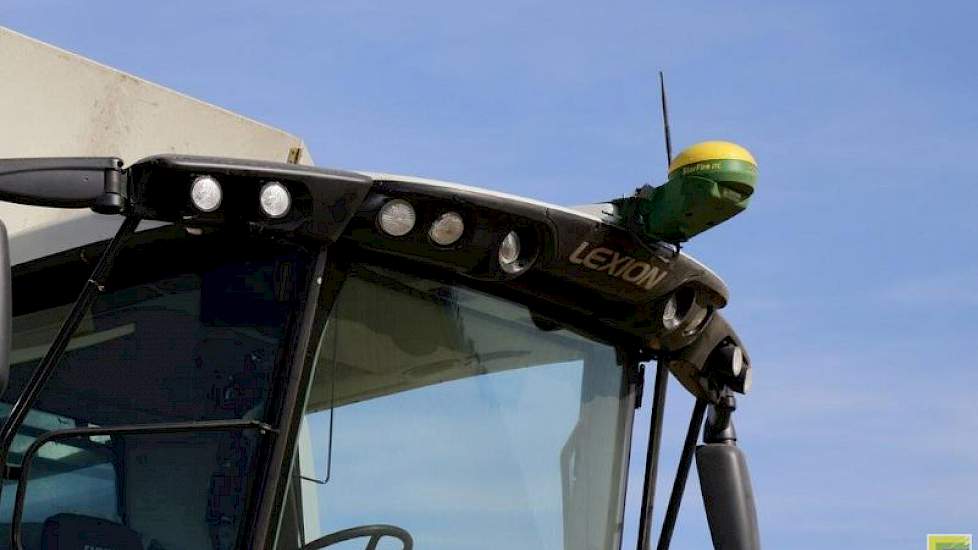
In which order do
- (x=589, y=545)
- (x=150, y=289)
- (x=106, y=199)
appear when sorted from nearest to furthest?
(x=106, y=199) → (x=150, y=289) → (x=589, y=545)

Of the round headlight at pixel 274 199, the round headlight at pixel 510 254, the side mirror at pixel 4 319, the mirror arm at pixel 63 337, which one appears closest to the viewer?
the side mirror at pixel 4 319

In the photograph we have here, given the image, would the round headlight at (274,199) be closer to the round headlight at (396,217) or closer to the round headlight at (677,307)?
the round headlight at (396,217)

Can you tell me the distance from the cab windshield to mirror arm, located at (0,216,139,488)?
0.62 m

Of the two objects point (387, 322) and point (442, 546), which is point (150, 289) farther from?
point (442, 546)

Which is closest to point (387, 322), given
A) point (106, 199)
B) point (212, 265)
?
point (212, 265)

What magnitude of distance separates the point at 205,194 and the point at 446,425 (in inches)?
40.5

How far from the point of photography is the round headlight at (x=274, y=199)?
16.2 feet

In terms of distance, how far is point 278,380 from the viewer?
4.96 m

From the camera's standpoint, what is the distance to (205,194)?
4.91m

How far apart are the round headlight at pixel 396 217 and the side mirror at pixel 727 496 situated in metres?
1.62

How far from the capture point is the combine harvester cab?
4895 millimetres

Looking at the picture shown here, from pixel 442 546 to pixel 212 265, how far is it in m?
1.05

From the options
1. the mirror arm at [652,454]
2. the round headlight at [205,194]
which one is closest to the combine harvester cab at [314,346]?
the round headlight at [205,194]

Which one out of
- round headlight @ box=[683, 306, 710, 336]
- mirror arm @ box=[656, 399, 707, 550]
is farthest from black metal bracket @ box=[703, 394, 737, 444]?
round headlight @ box=[683, 306, 710, 336]
